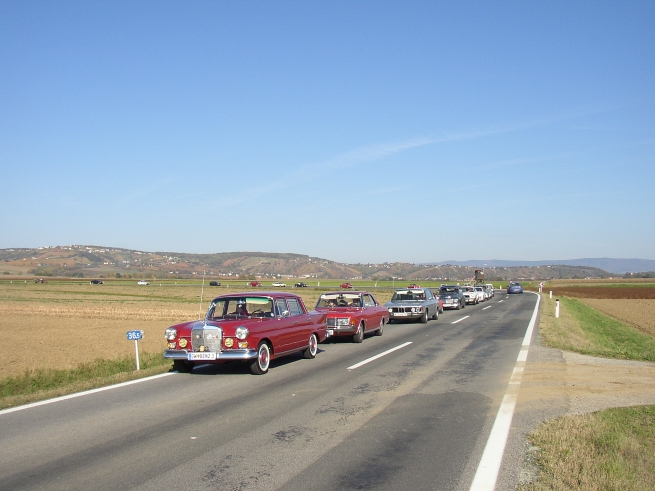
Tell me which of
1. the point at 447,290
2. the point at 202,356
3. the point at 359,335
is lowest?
the point at 359,335

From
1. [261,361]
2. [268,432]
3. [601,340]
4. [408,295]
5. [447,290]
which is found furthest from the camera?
[447,290]

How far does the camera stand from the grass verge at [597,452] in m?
5.16

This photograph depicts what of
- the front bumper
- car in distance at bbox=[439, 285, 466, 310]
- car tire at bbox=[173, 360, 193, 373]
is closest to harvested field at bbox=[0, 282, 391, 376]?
car tire at bbox=[173, 360, 193, 373]

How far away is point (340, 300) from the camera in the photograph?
18875 mm

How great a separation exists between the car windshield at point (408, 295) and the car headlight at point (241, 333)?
15.1m

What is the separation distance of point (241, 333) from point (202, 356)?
84cm

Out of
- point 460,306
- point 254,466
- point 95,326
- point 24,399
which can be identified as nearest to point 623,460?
point 254,466

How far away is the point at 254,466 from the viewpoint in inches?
227

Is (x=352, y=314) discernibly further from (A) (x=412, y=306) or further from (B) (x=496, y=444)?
(B) (x=496, y=444)

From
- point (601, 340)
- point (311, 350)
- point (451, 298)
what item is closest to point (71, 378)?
point (311, 350)

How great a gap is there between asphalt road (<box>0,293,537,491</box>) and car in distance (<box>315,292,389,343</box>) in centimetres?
471

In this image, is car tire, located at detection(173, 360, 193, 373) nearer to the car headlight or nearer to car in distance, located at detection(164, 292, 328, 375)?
car in distance, located at detection(164, 292, 328, 375)

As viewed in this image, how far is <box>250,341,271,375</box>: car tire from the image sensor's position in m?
11.3

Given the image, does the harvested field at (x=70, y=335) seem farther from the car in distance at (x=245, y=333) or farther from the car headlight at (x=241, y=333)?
the car headlight at (x=241, y=333)
